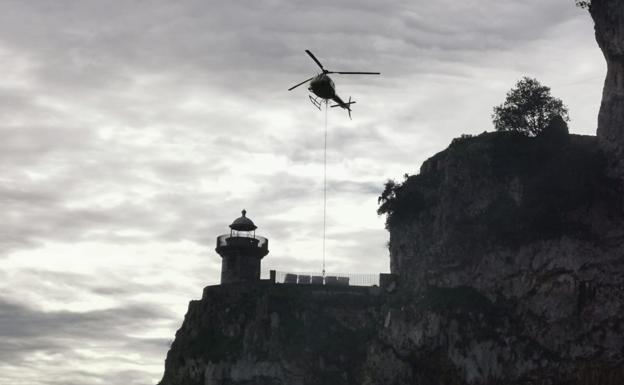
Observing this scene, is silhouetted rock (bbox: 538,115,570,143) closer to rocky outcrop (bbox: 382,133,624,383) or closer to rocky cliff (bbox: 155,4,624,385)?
rocky cliff (bbox: 155,4,624,385)

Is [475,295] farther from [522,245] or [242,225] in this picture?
[242,225]

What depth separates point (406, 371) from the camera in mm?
79500

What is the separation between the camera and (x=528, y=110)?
87125mm

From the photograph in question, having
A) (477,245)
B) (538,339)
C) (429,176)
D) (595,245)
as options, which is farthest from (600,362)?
(429,176)

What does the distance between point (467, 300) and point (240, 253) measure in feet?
88.8

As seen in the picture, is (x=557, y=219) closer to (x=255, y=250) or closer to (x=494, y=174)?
(x=494, y=174)

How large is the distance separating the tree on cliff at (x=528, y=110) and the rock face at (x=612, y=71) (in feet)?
21.3

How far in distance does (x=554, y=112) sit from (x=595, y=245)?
701 inches

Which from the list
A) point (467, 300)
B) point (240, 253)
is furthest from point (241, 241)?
point (467, 300)

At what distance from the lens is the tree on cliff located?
86.5 m

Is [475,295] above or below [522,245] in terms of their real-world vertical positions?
below

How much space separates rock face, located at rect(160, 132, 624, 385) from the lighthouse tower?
3128mm

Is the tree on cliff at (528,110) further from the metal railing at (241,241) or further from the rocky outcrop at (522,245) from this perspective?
the metal railing at (241,241)

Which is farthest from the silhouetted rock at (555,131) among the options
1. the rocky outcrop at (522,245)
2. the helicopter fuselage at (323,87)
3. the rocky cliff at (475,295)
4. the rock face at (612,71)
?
the helicopter fuselage at (323,87)
